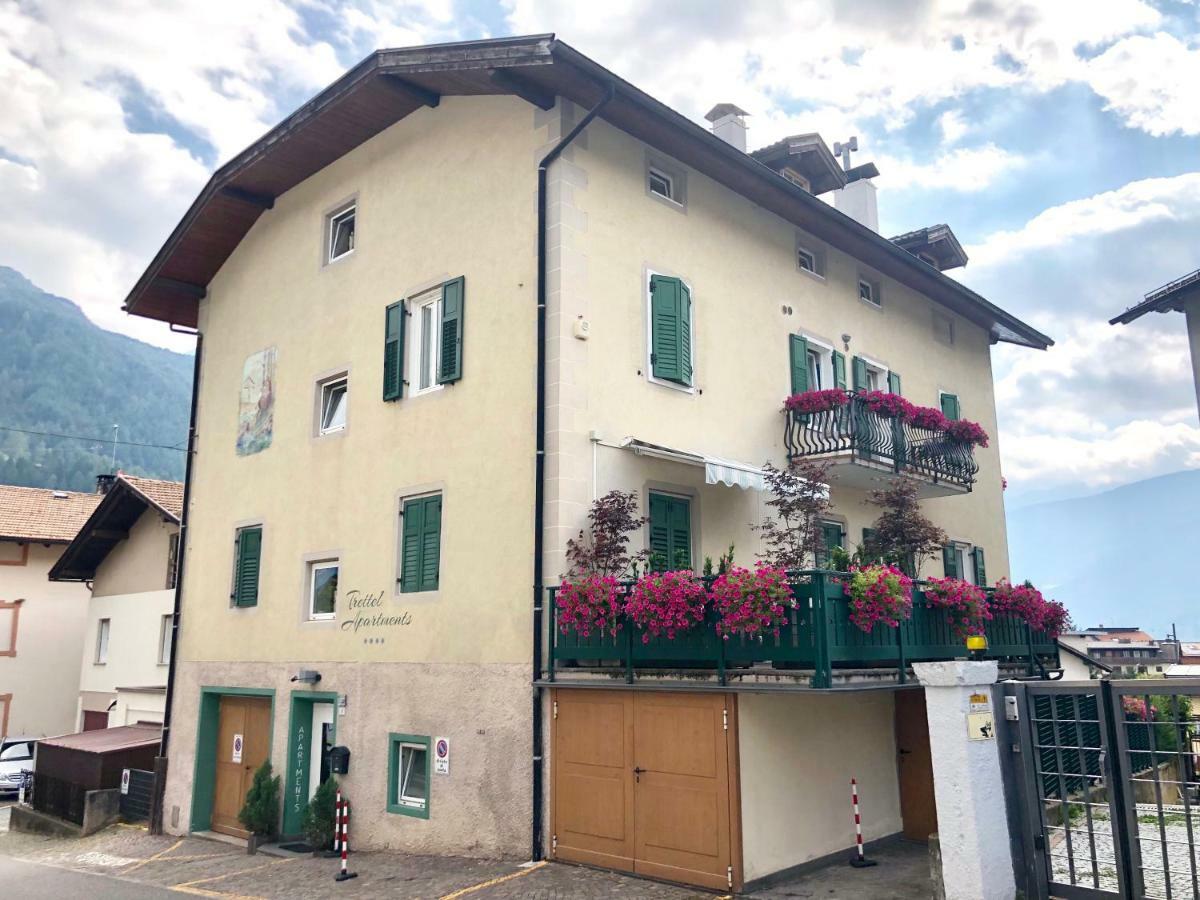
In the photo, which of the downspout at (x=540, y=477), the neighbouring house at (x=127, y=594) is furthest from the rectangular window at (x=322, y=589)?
the neighbouring house at (x=127, y=594)

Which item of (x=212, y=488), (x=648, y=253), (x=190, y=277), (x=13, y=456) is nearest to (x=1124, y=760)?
(x=648, y=253)

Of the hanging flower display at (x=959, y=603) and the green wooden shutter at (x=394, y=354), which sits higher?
the green wooden shutter at (x=394, y=354)

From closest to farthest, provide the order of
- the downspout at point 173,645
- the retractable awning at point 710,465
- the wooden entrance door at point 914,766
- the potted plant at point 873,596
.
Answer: the potted plant at point 873,596
the retractable awning at point 710,465
the wooden entrance door at point 914,766
the downspout at point 173,645

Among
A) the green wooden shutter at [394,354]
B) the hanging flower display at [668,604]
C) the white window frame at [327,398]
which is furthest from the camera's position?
the white window frame at [327,398]

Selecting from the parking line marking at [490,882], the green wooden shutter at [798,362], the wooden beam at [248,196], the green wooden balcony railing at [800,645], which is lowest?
the parking line marking at [490,882]

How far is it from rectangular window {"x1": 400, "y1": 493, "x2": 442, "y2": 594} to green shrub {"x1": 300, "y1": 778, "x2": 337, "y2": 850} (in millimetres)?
3184

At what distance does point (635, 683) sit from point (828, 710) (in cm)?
270

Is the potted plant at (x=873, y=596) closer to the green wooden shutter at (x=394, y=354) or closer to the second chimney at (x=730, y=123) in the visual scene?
the green wooden shutter at (x=394, y=354)

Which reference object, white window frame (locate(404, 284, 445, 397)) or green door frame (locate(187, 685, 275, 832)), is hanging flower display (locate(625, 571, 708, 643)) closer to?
white window frame (locate(404, 284, 445, 397))

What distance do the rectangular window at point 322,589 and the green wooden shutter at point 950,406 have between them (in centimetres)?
1300

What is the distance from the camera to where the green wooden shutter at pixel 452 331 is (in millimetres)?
14039

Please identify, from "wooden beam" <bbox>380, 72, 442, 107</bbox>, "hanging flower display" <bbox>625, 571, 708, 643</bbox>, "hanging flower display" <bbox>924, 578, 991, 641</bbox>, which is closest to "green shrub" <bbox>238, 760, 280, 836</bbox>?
"hanging flower display" <bbox>625, 571, 708, 643</bbox>

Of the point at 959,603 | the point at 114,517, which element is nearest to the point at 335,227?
the point at 959,603

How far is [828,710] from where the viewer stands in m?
12.1
